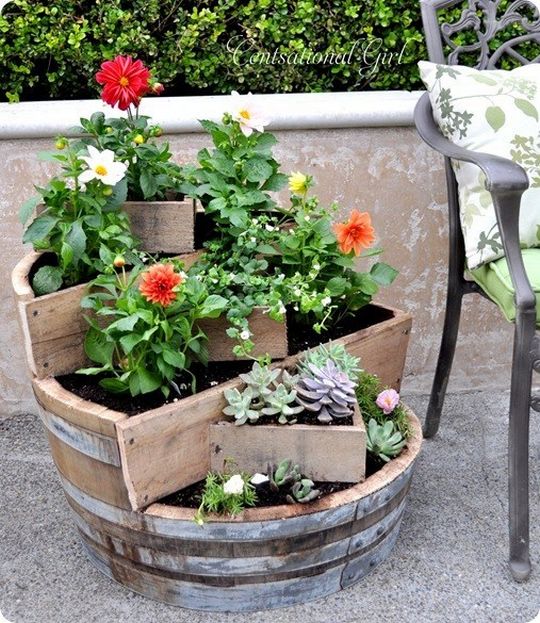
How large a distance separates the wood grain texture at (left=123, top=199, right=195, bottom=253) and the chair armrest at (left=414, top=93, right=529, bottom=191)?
640mm

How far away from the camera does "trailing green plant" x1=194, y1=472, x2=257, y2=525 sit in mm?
1723

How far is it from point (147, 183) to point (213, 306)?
400mm

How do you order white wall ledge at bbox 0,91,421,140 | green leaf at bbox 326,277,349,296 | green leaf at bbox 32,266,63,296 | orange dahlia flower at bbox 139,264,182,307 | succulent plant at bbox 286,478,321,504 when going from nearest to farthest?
orange dahlia flower at bbox 139,264,182,307 < succulent plant at bbox 286,478,321,504 < green leaf at bbox 32,266,63,296 < green leaf at bbox 326,277,349,296 < white wall ledge at bbox 0,91,421,140

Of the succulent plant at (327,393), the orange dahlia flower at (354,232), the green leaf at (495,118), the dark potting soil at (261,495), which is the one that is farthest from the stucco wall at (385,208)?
the dark potting soil at (261,495)

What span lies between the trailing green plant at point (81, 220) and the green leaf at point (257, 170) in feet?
0.95

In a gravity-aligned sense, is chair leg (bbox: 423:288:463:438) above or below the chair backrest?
below

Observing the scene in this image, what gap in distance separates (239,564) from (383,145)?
1.38 metres

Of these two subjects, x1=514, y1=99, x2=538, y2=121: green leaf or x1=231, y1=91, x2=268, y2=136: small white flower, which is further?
x1=514, y1=99, x2=538, y2=121: green leaf

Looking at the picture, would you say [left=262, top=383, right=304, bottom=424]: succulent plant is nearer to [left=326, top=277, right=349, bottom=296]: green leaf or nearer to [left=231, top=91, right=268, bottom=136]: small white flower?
[left=326, top=277, right=349, bottom=296]: green leaf

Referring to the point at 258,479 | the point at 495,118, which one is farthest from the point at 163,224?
the point at 495,118

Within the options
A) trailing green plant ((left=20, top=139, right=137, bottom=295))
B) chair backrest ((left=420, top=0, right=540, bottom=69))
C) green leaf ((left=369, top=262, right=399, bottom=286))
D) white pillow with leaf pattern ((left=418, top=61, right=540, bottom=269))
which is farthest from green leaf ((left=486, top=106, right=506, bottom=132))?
trailing green plant ((left=20, top=139, right=137, bottom=295))

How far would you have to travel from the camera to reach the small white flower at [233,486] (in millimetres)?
1732

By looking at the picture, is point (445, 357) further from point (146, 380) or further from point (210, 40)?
point (210, 40)

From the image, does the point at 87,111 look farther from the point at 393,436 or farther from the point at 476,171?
the point at 393,436
